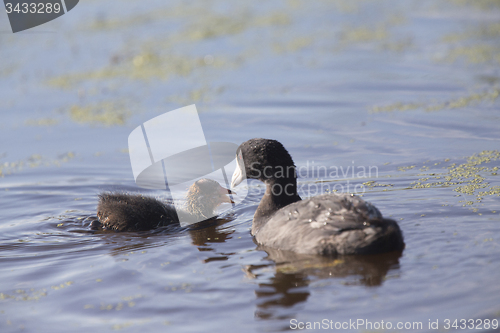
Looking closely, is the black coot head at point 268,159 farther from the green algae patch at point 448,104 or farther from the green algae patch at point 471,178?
the green algae patch at point 448,104

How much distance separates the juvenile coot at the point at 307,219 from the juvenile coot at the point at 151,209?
81 cm

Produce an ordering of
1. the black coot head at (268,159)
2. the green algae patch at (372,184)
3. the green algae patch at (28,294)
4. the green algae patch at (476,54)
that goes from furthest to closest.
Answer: the green algae patch at (476,54) < the green algae patch at (372,184) < the black coot head at (268,159) < the green algae patch at (28,294)

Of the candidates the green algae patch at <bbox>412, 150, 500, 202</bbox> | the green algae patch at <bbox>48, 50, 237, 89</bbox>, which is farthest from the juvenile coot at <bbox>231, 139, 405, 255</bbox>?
the green algae patch at <bbox>48, 50, 237, 89</bbox>

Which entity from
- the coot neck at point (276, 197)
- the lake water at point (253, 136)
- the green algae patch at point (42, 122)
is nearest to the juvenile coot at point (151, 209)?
the lake water at point (253, 136)

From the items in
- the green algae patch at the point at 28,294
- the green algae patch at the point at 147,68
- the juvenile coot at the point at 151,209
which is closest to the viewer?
the green algae patch at the point at 28,294

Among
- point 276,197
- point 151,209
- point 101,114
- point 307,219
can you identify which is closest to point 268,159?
point 276,197

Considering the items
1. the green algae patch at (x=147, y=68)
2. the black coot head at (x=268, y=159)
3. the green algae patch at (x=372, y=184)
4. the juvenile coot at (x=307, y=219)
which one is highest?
the green algae patch at (x=147, y=68)

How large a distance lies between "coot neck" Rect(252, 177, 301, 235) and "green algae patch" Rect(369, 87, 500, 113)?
155 inches

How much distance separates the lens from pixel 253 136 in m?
8.02

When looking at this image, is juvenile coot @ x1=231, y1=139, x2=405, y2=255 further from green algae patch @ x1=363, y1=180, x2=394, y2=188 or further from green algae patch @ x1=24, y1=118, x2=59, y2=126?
green algae patch @ x1=24, y1=118, x2=59, y2=126

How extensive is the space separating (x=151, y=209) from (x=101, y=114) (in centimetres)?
428

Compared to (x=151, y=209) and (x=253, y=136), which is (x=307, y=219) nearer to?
(x=151, y=209)

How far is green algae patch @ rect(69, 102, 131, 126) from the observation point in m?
9.02

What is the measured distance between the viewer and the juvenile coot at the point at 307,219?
4.15 meters
